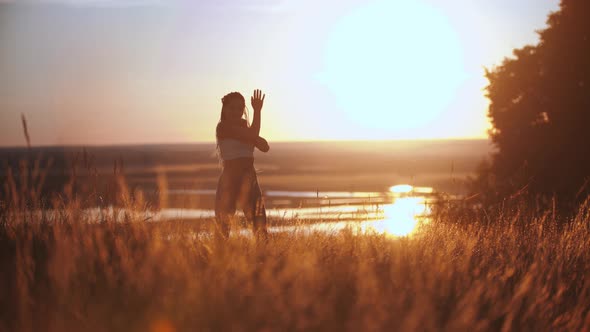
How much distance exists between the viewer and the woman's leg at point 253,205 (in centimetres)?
634

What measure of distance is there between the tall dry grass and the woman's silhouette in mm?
913

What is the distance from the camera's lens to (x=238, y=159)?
6.48m

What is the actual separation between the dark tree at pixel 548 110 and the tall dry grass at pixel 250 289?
1114 centimetres

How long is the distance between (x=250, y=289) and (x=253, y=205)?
2.53 meters

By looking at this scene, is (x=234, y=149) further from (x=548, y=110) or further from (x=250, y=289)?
(x=548, y=110)

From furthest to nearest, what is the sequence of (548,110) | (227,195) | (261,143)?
1. (548,110)
2. (227,195)
3. (261,143)

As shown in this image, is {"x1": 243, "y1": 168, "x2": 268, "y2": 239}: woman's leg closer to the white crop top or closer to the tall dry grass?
the white crop top

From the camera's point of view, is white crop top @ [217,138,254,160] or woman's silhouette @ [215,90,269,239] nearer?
woman's silhouette @ [215,90,269,239]

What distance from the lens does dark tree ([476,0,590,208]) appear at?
52.7 ft

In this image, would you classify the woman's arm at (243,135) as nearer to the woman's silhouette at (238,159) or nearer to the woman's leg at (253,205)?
the woman's silhouette at (238,159)

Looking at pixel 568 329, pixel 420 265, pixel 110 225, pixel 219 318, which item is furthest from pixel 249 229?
pixel 568 329

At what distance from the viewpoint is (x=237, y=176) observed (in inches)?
254

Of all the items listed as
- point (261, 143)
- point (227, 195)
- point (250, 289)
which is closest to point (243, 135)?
point (261, 143)

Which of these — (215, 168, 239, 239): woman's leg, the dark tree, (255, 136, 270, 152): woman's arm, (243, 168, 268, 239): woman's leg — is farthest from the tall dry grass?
the dark tree
